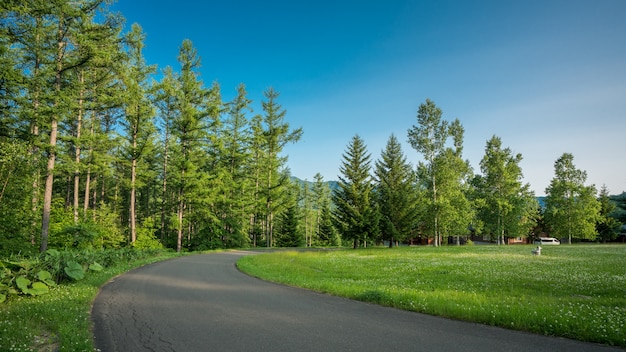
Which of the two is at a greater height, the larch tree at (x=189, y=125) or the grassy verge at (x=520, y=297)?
the larch tree at (x=189, y=125)

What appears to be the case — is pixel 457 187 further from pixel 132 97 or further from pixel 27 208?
pixel 27 208

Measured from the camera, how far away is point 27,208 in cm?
1734

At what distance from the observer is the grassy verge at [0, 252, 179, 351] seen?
5.43 meters

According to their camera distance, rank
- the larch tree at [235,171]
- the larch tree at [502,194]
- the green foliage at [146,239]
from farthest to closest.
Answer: the larch tree at [502,194] → the larch tree at [235,171] → the green foliage at [146,239]

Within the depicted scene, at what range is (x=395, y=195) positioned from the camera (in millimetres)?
43156

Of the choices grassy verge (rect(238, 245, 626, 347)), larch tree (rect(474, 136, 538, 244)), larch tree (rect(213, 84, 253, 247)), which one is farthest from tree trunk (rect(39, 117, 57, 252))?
larch tree (rect(474, 136, 538, 244))

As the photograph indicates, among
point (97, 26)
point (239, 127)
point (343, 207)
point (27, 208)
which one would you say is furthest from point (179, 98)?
point (343, 207)

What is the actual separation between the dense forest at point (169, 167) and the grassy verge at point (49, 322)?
9.21m

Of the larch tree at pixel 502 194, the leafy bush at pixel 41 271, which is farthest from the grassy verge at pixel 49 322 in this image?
the larch tree at pixel 502 194

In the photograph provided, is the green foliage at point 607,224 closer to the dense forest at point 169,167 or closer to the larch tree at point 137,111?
the dense forest at point 169,167

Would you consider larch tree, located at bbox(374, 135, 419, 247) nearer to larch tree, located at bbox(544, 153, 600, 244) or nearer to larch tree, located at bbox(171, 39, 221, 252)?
larch tree, located at bbox(171, 39, 221, 252)

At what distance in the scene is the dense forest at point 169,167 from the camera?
17.4 m

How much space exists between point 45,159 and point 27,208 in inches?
120

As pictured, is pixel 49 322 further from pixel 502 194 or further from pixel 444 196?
pixel 502 194
